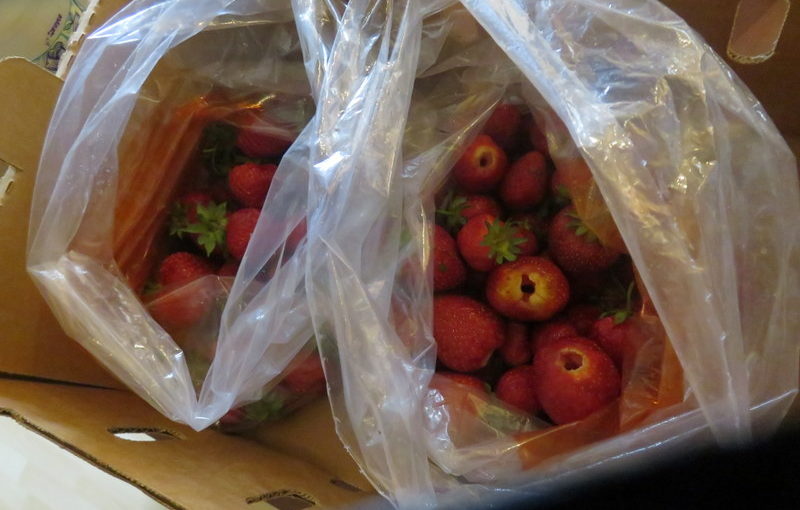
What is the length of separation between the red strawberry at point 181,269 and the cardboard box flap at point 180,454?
123 millimetres

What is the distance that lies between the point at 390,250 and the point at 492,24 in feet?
0.61

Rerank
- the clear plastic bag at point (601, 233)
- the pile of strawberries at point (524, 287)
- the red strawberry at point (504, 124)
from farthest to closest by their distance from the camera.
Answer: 1. the red strawberry at point (504, 124)
2. the pile of strawberries at point (524, 287)
3. the clear plastic bag at point (601, 233)

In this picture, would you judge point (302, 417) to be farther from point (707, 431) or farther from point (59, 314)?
point (707, 431)

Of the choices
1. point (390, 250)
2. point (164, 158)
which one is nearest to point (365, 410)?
point (390, 250)

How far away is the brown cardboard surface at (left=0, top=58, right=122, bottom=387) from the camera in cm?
62

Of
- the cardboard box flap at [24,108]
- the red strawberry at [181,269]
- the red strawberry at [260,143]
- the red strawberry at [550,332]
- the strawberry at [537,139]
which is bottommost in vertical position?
the red strawberry at [550,332]

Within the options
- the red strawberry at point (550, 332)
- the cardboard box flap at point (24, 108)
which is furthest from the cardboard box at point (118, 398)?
the red strawberry at point (550, 332)

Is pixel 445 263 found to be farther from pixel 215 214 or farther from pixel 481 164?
pixel 215 214

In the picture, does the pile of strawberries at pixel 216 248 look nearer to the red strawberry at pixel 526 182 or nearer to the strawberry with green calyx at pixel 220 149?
the strawberry with green calyx at pixel 220 149

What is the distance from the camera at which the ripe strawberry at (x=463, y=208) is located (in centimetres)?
68

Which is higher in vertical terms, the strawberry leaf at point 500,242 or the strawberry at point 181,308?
the strawberry at point 181,308

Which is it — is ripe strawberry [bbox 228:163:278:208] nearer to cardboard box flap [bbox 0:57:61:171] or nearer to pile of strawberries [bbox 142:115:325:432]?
pile of strawberries [bbox 142:115:325:432]

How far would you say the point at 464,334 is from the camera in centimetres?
63

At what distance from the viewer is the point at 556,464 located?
0.54 metres
